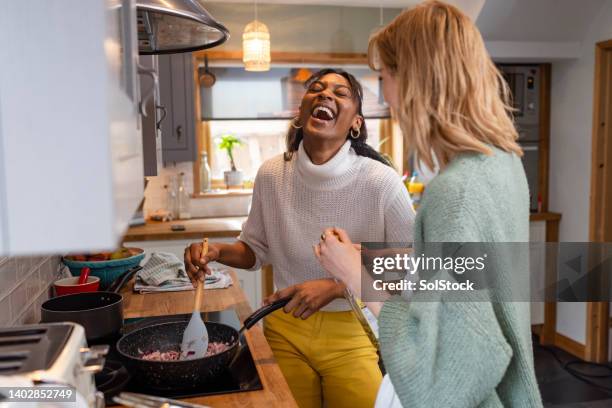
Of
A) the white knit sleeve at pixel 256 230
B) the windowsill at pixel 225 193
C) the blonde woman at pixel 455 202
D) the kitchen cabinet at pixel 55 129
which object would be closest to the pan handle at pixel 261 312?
the blonde woman at pixel 455 202

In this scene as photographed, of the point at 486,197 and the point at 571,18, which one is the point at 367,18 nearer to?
the point at 571,18

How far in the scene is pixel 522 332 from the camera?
109 cm

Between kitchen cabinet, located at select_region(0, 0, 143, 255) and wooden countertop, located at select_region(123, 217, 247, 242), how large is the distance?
10.1ft

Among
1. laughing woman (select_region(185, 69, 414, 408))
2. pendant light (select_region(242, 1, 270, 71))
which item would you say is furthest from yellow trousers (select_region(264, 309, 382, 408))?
pendant light (select_region(242, 1, 270, 71))

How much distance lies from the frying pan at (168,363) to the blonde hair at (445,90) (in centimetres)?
63

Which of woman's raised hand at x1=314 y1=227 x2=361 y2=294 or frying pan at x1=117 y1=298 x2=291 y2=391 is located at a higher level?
woman's raised hand at x1=314 y1=227 x2=361 y2=294

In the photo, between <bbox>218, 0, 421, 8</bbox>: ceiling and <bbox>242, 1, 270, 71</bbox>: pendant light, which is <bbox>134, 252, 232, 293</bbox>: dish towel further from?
<bbox>218, 0, 421, 8</bbox>: ceiling

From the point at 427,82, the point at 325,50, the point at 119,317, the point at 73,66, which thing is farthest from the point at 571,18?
the point at 73,66

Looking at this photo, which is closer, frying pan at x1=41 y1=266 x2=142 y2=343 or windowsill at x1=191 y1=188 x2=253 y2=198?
frying pan at x1=41 y1=266 x2=142 y2=343

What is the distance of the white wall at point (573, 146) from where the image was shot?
3.92 metres

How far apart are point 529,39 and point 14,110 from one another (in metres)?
3.93

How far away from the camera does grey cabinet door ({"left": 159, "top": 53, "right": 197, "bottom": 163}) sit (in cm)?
388

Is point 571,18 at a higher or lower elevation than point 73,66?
higher

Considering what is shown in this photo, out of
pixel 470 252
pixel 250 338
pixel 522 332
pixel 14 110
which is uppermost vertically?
pixel 14 110
